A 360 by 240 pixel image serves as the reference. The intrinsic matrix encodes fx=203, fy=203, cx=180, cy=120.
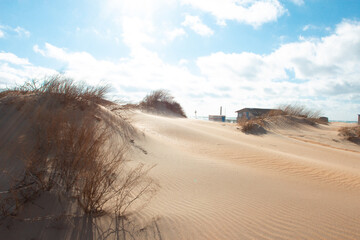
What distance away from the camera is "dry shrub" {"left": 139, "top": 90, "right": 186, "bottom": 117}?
20.8 meters

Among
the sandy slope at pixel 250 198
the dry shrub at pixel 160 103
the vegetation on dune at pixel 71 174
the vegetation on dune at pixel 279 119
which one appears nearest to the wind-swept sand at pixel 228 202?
the sandy slope at pixel 250 198

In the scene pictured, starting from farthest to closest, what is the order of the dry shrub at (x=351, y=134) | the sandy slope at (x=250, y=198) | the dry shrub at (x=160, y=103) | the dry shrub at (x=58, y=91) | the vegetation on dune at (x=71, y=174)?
the dry shrub at (x=160, y=103) < the dry shrub at (x=351, y=134) < the dry shrub at (x=58, y=91) < the sandy slope at (x=250, y=198) < the vegetation on dune at (x=71, y=174)

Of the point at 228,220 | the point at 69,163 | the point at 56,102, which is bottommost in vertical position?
the point at 228,220

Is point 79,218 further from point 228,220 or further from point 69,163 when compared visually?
point 228,220

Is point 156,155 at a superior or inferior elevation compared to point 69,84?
inferior

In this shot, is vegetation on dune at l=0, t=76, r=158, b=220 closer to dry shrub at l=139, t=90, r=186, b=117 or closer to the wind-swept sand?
the wind-swept sand

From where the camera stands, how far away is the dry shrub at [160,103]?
20.8m

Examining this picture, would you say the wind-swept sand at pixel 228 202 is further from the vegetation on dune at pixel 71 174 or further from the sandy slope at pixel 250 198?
the vegetation on dune at pixel 71 174

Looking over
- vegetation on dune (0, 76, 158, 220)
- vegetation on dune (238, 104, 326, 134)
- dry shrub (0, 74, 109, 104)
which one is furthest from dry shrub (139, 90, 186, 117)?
vegetation on dune (0, 76, 158, 220)

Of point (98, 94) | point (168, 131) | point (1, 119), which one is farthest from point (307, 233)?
point (168, 131)

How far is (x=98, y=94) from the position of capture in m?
7.66

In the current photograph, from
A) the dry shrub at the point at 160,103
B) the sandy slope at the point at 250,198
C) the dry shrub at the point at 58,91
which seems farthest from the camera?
the dry shrub at the point at 160,103

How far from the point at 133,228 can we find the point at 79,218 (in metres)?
0.58

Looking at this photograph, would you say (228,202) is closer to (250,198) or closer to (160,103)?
(250,198)
